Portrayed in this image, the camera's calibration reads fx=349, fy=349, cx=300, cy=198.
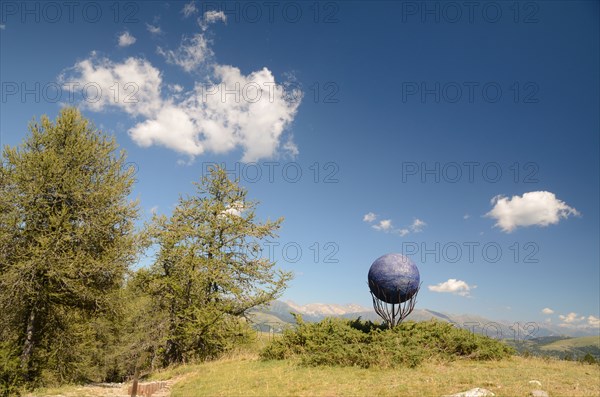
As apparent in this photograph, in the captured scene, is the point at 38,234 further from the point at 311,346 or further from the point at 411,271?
the point at 411,271

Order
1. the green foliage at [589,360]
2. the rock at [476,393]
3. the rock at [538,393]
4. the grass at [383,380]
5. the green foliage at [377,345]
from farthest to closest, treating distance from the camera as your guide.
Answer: the green foliage at [589,360]
the green foliage at [377,345]
the grass at [383,380]
the rock at [538,393]
the rock at [476,393]

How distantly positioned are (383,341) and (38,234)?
14.9 meters

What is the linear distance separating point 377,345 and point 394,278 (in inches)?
145

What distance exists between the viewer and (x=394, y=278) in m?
16.7

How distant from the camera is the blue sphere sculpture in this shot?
54.9 feet

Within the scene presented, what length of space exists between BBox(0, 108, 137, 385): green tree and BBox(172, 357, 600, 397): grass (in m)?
6.10

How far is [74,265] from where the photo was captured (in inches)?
569

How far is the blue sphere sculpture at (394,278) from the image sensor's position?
16739mm

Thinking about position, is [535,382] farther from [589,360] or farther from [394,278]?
[589,360]

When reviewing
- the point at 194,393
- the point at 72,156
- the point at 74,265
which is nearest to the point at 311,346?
the point at 194,393

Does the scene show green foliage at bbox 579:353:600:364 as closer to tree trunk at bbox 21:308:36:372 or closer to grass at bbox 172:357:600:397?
grass at bbox 172:357:600:397

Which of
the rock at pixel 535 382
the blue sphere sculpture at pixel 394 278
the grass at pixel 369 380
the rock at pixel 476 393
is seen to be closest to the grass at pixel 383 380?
the grass at pixel 369 380

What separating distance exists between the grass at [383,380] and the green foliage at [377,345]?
19.9 inches

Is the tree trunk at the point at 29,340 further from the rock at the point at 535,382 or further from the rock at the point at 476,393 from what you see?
the rock at the point at 535,382
